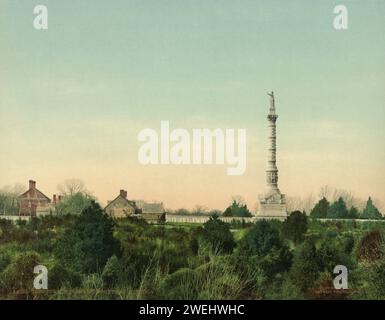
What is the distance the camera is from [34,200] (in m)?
12.5

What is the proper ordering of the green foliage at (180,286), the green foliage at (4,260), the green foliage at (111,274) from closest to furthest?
the green foliage at (180,286) → the green foliage at (111,274) → the green foliage at (4,260)

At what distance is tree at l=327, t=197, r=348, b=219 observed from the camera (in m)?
12.3

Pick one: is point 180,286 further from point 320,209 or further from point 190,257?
point 320,209

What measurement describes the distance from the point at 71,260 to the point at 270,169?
12.7ft

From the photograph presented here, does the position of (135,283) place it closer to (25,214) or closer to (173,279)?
(173,279)

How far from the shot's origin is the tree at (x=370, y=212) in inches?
481

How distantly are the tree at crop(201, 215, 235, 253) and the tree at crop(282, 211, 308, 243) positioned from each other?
1.03 meters

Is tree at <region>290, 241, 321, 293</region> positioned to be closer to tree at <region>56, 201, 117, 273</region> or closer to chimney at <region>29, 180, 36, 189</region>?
tree at <region>56, 201, 117, 273</region>

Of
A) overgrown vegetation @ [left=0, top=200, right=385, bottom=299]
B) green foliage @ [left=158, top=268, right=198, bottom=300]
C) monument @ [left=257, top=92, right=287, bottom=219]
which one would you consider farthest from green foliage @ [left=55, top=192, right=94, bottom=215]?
monument @ [left=257, top=92, right=287, bottom=219]

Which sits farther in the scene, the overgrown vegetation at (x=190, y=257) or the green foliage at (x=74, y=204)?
the green foliage at (x=74, y=204)

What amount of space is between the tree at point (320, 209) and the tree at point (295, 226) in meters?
0.18

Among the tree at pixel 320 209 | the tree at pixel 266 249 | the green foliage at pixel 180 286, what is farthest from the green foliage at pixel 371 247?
the green foliage at pixel 180 286

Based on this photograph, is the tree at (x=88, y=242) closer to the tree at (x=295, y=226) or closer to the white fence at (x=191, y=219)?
the white fence at (x=191, y=219)
